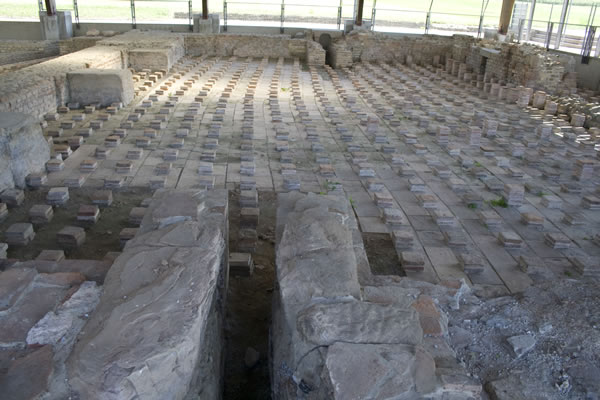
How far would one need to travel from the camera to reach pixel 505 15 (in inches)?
748

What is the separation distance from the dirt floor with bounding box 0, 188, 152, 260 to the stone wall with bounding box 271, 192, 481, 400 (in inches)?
94.2

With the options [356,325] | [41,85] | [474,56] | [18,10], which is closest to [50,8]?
[18,10]

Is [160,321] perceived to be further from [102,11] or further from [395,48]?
[102,11]

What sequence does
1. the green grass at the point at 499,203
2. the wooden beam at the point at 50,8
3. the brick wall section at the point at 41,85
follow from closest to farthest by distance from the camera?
the green grass at the point at 499,203 < the brick wall section at the point at 41,85 < the wooden beam at the point at 50,8

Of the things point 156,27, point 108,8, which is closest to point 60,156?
point 156,27

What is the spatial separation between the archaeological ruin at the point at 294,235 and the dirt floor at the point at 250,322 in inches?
0.6

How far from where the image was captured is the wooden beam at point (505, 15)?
18.8 m

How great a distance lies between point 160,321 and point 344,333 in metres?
0.81

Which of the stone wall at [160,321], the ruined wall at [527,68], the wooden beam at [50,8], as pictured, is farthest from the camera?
the wooden beam at [50,8]

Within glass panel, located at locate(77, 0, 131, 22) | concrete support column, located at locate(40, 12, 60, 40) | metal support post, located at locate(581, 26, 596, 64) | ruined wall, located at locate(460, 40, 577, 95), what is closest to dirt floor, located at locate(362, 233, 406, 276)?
ruined wall, located at locate(460, 40, 577, 95)

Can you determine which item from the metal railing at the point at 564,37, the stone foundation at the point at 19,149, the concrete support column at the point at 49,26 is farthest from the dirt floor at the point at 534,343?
the concrete support column at the point at 49,26

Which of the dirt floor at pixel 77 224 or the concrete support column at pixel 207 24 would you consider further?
the concrete support column at pixel 207 24

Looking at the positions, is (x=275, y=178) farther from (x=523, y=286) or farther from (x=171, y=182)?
(x=523, y=286)

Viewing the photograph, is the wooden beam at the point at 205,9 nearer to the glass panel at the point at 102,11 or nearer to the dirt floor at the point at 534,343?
the glass panel at the point at 102,11
